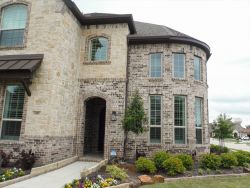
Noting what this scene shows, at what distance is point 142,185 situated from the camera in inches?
317

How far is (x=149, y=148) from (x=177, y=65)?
4945 mm

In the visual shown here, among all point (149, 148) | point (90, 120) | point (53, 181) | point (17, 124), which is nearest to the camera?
point (53, 181)

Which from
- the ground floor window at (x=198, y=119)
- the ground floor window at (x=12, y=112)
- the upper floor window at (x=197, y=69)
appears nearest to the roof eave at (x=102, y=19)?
the upper floor window at (x=197, y=69)

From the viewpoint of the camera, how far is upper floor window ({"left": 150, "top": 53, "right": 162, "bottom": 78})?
41.7 feet

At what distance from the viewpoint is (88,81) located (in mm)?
12281

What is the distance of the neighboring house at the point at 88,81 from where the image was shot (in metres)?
9.68

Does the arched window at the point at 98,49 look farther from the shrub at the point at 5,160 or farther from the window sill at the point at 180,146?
the shrub at the point at 5,160

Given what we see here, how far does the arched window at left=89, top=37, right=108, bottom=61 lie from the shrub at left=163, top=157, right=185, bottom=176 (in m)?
6.47

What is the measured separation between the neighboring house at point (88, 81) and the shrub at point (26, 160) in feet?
1.04

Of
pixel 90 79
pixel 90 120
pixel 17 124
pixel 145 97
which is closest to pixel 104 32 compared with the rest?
pixel 90 79

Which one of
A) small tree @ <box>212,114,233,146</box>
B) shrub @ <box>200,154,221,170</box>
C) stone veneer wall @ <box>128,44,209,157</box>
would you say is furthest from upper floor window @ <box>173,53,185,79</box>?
small tree @ <box>212,114,233,146</box>

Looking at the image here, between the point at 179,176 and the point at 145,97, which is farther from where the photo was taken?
the point at 145,97

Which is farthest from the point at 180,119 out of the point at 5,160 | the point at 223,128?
the point at 223,128

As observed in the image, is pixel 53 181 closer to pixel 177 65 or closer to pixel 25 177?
pixel 25 177
